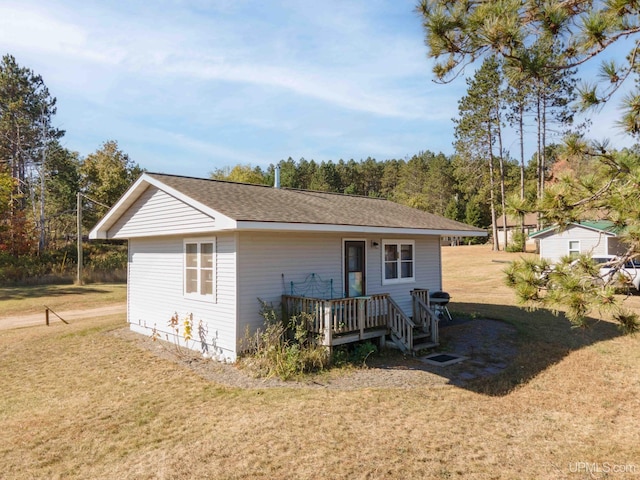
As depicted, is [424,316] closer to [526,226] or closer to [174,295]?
[174,295]

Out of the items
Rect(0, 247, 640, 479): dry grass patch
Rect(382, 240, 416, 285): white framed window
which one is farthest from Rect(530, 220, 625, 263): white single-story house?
Rect(0, 247, 640, 479): dry grass patch

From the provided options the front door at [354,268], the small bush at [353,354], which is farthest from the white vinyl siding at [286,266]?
the small bush at [353,354]

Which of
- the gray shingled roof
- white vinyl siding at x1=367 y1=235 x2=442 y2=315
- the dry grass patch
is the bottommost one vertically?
the dry grass patch

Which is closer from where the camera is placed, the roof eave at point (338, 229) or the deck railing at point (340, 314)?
the roof eave at point (338, 229)

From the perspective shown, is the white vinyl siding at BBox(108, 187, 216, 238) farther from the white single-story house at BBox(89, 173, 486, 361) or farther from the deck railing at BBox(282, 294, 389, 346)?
the deck railing at BBox(282, 294, 389, 346)

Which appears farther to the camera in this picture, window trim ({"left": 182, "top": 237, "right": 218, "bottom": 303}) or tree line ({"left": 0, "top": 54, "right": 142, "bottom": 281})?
tree line ({"left": 0, "top": 54, "right": 142, "bottom": 281})

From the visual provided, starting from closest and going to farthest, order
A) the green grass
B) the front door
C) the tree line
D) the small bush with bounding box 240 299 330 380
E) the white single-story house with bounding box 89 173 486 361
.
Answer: the small bush with bounding box 240 299 330 380
the white single-story house with bounding box 89 173 486 361
the front door
the green grass
the tree line

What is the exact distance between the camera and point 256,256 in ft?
29.8

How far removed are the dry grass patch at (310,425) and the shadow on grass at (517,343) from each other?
0.08m

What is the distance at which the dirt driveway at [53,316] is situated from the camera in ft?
46.5

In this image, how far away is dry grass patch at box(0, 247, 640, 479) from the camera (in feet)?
15.8

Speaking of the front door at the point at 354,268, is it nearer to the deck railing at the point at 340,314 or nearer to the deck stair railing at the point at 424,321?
the deck railing at the point at 340,314

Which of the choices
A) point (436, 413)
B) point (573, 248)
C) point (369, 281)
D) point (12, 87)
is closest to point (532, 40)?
point (436, 413)

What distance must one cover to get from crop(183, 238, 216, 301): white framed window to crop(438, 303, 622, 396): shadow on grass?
564 cm
